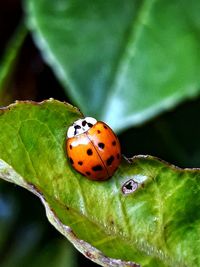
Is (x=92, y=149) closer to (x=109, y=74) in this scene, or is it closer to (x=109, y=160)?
(x=109, y=160)

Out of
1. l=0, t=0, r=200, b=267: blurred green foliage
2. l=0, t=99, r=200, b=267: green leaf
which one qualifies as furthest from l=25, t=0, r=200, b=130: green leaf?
l=0, t=99, r=200, b=267: green leaf

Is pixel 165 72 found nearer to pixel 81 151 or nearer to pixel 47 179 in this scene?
pixel 81 151

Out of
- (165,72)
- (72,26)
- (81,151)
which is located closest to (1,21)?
(72,26)

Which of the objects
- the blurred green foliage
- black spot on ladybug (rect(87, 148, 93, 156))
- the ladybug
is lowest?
the blurred green foliage

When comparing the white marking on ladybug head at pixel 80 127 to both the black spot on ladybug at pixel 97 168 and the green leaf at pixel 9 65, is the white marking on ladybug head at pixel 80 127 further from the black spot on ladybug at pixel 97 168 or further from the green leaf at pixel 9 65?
the green leaf at pixel 9 65

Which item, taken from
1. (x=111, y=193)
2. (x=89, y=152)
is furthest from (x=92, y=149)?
(x=111, y=193)

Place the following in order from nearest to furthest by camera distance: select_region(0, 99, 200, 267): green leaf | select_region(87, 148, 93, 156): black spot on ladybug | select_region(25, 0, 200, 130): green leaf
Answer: select_region(0, 99, 200, 267): green leaf, select_region(87, 148, 93, 156): black spot on ladybug, select_region(25, 0, 200, 130): green leaf

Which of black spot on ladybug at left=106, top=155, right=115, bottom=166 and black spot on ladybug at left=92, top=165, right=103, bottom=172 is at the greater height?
black spot on ladybug at left=92, top=165, right=103, bottom=172

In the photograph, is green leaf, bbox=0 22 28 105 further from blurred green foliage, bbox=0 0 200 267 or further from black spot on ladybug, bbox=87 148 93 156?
black spot on ladybug, bbox=87 148 93 156
